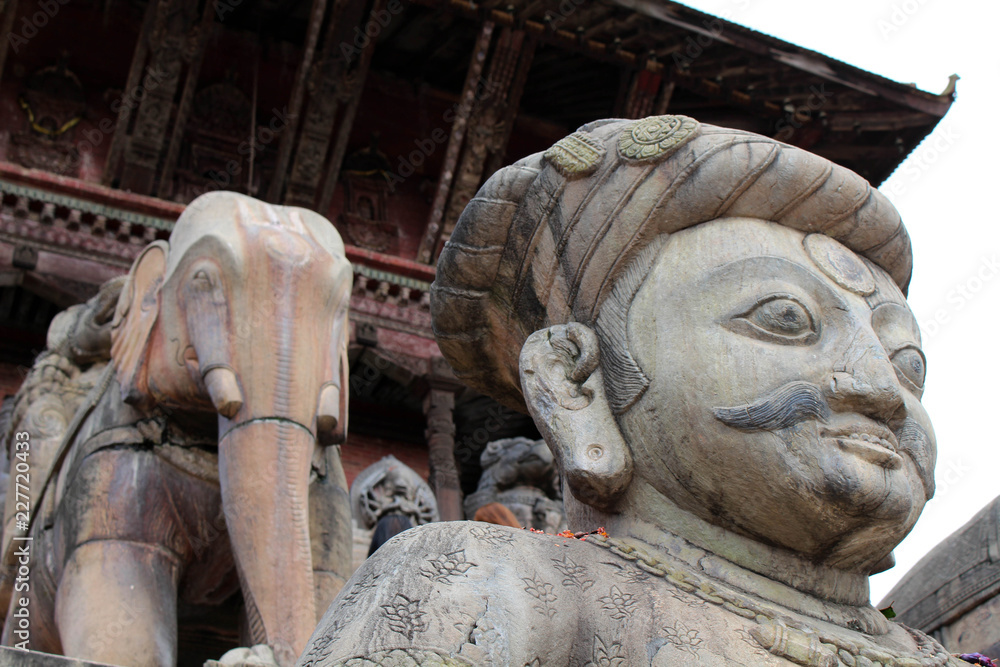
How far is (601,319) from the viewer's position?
2.49 meters

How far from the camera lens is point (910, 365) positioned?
8.02ft

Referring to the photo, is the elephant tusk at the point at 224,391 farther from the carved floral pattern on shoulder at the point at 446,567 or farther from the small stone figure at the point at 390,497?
the small stone figure at the point at 390,497

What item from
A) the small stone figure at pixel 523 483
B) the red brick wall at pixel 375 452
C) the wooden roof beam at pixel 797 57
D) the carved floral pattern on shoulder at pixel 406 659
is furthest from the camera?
the wooden roof beam at pixel 797 57

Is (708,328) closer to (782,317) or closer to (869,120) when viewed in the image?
(782,317)

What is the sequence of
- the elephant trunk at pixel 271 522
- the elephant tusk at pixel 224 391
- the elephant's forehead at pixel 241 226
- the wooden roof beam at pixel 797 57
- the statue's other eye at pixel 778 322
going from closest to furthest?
the statue's other eye at pixel 778 322 < the elephant trunk at pixel 271 522 < the elephant tusk at pixel 224 391 < the elephant's forehead at pixel 241 226 < the wooden roof beam at pixel 797 57

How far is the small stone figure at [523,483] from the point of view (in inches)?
338

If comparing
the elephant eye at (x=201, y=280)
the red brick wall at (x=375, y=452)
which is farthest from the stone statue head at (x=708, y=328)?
the red brick wall at (x=375, y=452)

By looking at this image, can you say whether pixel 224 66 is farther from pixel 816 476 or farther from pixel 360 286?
pixel 816 476

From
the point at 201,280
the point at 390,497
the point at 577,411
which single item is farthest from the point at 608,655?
the point at 390,497

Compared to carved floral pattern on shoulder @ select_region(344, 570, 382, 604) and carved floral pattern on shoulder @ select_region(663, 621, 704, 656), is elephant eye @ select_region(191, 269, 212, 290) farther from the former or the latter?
carved floral pattern on shoulder @ select_region(663, 621, 704, 656)

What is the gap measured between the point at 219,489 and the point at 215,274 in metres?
0.67

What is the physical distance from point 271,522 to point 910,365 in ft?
5.67

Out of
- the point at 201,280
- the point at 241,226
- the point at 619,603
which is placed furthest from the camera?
the point at 241,226

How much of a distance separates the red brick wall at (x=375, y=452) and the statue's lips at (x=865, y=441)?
9.10m
